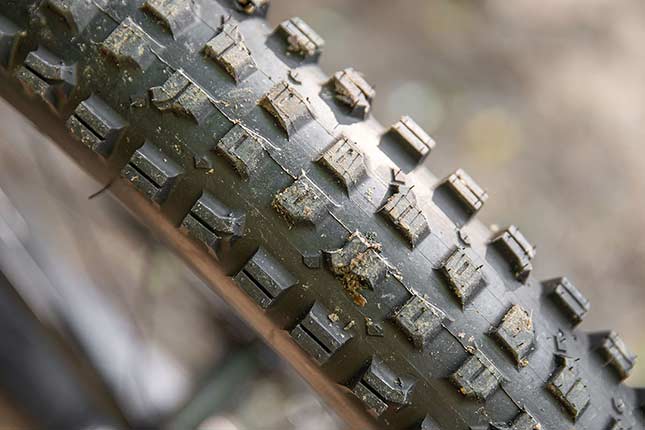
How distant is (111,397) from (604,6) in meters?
1.07

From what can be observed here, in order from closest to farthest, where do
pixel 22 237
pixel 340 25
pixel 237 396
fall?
pixel 22 237 → pixel 237 396 → pixel 340 25

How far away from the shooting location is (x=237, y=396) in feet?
3.42

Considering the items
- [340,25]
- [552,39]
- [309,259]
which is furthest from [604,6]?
[309,259]

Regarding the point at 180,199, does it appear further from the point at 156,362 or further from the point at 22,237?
the point at 156,362

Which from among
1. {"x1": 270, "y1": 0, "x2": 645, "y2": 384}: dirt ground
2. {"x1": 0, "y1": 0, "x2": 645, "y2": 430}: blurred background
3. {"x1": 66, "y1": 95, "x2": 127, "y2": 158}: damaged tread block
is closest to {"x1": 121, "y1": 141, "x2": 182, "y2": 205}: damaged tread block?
{"x1": 66, "y1": 95, "x2": 127, "y2": 158}: damaged tread block

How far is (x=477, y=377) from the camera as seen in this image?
0.56 metres

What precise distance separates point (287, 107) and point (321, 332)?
0.60ft

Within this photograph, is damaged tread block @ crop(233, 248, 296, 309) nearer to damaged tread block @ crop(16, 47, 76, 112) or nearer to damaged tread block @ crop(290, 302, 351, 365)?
damaged tread block @ crop(290, 302, 351, 365)

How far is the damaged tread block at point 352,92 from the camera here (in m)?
0.60

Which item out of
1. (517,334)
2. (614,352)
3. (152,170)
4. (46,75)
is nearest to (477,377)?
(517,334)

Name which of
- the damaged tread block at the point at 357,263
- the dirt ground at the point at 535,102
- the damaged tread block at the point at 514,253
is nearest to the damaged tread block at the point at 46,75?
the damaged tread block at the point at 357,263

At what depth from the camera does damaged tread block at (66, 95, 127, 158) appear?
1.80ft

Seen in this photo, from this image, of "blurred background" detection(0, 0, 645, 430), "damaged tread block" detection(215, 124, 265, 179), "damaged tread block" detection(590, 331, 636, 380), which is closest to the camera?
"damaged tread block" detection(215, 124, 265, 179)

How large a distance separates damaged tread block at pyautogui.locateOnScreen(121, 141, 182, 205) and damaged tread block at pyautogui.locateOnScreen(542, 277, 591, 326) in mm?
352
